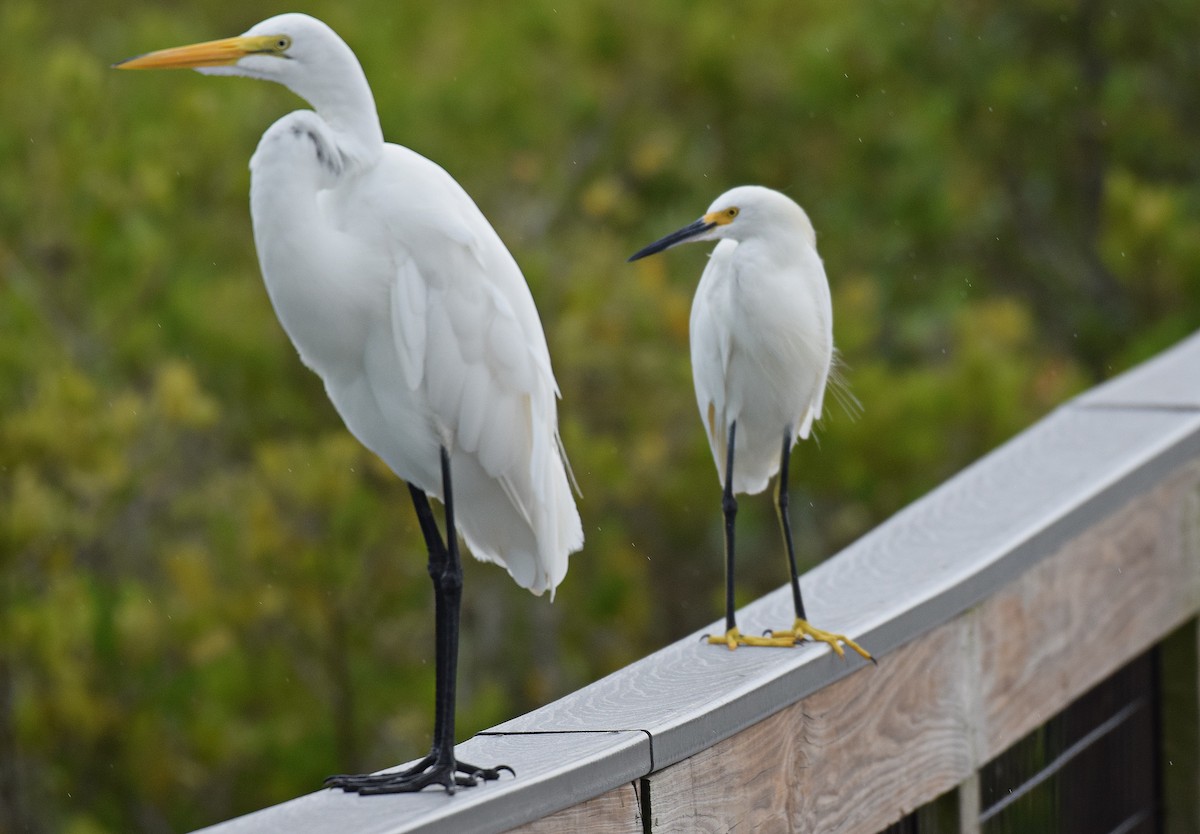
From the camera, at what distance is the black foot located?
1204 mm

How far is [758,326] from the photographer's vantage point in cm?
171

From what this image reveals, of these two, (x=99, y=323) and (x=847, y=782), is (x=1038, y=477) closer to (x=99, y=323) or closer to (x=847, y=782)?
(x=847, y=782)

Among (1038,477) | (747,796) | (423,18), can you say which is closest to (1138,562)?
(1038,477)

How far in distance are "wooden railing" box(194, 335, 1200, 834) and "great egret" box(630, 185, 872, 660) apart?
190 mm

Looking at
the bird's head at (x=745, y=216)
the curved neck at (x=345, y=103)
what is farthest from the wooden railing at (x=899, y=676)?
the curved neck at (x=345, y=103)

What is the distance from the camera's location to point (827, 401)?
471 cm

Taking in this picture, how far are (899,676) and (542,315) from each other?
394 centimetres

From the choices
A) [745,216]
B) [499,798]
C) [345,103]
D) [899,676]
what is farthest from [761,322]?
[499,798]

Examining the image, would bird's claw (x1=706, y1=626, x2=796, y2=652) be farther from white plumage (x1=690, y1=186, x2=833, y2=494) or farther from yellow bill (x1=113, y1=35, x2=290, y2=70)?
yellow bill (x1=113, y1=35, x2=290, y2=70)

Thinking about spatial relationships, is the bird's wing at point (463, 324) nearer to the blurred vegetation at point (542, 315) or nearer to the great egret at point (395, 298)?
the great egret at point (395, 298)

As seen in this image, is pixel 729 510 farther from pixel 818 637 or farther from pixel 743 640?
pixel 818 637

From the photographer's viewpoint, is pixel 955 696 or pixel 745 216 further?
pixel 745 216

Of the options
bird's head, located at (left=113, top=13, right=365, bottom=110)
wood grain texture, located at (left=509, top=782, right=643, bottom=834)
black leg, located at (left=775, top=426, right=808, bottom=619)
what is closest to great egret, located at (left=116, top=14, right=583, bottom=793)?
bird's head, located at (left=113, top=13, right=365, bottom=110)

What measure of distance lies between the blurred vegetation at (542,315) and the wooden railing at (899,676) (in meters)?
2.73
